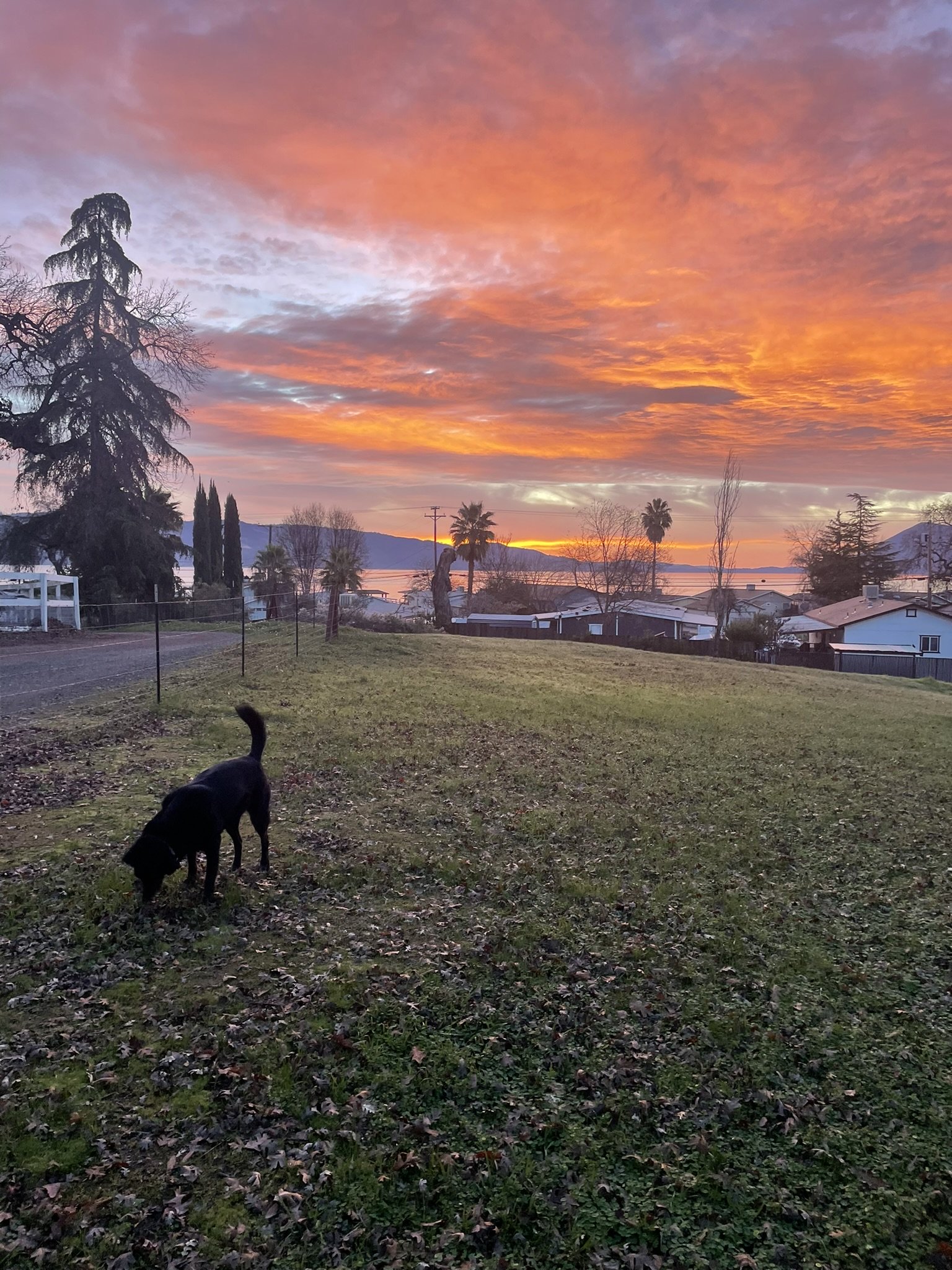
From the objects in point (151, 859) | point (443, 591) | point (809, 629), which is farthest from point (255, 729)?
point (809, 629)

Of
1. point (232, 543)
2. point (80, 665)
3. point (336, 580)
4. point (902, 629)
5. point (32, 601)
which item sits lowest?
point (902, 629)

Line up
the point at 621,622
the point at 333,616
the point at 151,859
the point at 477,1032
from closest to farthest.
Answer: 1. the point at 477,1032
2. the point at 151,859
3. the point at 333,616
4. the point at 621,622

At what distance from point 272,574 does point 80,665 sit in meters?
35.1

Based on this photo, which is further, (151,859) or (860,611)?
(860,611)

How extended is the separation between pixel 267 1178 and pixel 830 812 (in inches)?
369

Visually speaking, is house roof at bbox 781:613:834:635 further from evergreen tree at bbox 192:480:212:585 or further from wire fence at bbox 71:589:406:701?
evergreen tree at bbox 192:480:212:585

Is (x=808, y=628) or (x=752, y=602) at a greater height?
(x=752, y=602)

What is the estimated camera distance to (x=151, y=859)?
19.6ft

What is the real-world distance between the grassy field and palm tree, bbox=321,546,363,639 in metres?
16.3

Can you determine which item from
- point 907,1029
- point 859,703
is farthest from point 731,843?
point 859,703

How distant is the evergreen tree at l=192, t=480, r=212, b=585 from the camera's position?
56.9 m

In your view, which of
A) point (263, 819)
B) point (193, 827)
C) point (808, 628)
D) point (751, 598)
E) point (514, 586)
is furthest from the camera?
point (751, 598)

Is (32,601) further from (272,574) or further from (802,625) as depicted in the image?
(802,625)

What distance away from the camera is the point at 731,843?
9102mm
